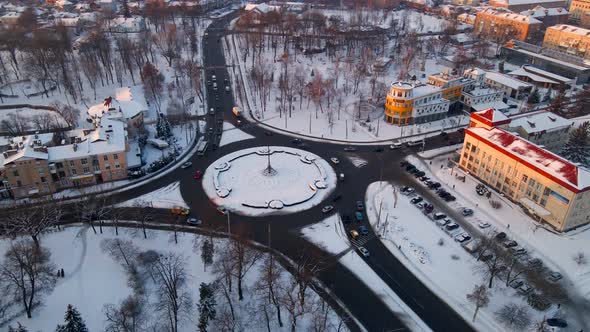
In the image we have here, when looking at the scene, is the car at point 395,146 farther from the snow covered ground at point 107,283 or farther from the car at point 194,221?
the car at point 194,221

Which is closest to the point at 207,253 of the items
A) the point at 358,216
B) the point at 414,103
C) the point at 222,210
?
the point at 222,210

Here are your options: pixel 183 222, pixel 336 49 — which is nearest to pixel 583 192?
pixel 183 222

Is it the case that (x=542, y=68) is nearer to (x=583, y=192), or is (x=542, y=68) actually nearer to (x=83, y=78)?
(x=583, y=192)

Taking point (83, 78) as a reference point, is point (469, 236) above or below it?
below

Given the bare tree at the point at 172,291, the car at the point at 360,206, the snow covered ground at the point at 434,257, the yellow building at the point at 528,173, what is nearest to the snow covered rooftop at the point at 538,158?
the yellow building at the point at 528,173

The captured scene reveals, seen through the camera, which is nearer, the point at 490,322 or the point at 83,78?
the point at 490,322
